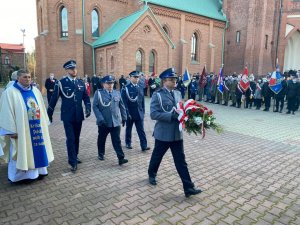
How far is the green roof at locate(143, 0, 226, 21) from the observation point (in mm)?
25494

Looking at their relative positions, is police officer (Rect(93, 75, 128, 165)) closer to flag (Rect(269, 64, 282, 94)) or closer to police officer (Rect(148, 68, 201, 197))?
police officer (Rect(148, 68, 201, 197))

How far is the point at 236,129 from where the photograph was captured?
9680mm

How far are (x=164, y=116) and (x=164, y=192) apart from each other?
139cm

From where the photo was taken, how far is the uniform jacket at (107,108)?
5559 mm

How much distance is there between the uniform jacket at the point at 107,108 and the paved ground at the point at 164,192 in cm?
102

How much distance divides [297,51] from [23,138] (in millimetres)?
36787

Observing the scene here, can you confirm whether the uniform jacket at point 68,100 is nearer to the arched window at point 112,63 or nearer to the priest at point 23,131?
the priest at point 23,131

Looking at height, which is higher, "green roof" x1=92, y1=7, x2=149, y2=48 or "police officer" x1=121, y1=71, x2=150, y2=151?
"green roof" x1=92, y1=7, x2=149, y2=48

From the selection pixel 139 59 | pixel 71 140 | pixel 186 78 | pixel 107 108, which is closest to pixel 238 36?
pixel 139 59

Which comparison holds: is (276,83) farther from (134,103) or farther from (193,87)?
(134,103)

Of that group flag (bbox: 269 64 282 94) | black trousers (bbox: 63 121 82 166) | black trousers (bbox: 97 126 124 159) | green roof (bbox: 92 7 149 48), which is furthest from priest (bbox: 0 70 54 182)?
green roof (bbox: 92 7 149 48)

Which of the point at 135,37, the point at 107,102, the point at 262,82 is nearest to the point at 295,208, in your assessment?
the point at 107,102

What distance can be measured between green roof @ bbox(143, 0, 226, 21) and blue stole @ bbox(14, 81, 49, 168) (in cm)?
2160

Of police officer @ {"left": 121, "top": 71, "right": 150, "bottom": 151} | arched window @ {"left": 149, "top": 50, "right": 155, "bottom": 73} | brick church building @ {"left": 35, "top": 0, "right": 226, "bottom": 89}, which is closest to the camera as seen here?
police officer @ {"left": 121, "top": 71, "right": 150, "bottom": 151}
